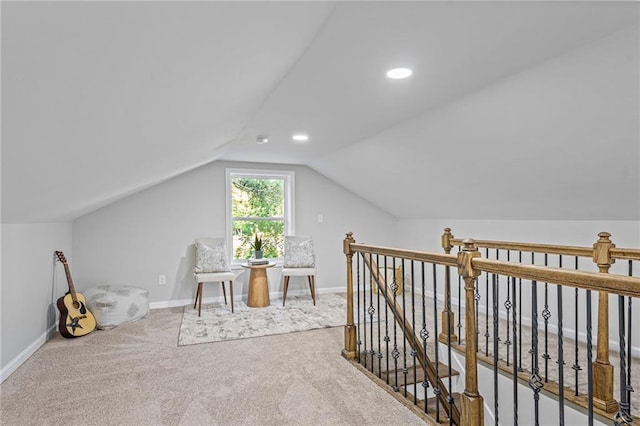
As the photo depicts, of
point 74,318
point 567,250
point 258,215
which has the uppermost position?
point 258,215

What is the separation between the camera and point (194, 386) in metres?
2.51

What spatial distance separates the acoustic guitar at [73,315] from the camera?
3.53 m

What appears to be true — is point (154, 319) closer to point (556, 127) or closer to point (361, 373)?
point (361, 373)

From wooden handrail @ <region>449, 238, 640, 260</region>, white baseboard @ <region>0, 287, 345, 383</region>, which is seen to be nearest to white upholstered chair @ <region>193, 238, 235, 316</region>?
white baseboard @ <region>0, 287, 345, 383</region>

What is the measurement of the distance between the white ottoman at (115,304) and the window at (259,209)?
4.56ft

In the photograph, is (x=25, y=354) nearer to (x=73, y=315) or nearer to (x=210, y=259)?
(x=73, y=315)

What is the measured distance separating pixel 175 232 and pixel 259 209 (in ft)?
3.86

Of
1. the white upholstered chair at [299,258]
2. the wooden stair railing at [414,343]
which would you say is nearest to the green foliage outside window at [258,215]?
the white upholstered chair at [299,258]

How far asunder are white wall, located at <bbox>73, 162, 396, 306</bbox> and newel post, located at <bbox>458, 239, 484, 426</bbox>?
12.8 ft

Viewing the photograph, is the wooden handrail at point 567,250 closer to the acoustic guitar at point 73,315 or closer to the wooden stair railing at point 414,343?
the wooden stair railing at point 414,343

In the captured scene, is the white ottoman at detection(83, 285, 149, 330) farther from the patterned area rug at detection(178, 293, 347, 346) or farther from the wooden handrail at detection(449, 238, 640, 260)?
the wooden handrail at detection(449, 238, 640, 260)

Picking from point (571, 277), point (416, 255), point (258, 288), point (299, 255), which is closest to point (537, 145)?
point (416, 255)

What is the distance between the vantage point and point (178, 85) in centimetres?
162

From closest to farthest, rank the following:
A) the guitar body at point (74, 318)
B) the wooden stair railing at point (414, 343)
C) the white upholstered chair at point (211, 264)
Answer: the wooden stair railing at point (414, 343) → the guitar body at point (74, 318) → the white upholstered chair at point (211, 264)
